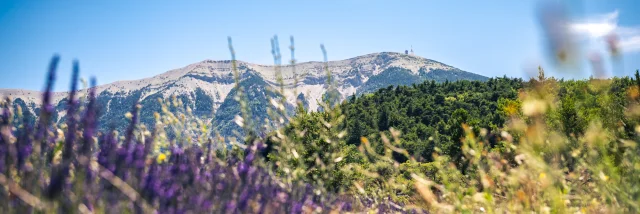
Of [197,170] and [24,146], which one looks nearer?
[24,146]

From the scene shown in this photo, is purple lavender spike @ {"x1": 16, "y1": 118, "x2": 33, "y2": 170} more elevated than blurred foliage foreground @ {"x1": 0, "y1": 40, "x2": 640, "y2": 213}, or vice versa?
purple lavender spike @ {"x1": 16, "y1": 118, "x2": 33, "y2": 170}

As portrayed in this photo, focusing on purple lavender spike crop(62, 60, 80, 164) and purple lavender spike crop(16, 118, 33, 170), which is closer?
purple lavender spike crop(62, 60, 80, 164)

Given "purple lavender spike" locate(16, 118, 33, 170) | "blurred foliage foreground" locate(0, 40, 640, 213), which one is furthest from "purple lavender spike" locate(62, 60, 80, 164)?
"purple lavender spike" locate(16, 118, 33, 170)

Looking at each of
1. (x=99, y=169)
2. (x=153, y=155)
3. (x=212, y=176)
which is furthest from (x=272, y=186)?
(x=99, y=169)

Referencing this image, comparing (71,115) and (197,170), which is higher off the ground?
(71,115)

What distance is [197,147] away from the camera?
3.00 meters

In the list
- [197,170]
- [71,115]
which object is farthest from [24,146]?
[197,170]

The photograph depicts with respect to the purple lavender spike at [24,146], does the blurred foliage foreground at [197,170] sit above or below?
below

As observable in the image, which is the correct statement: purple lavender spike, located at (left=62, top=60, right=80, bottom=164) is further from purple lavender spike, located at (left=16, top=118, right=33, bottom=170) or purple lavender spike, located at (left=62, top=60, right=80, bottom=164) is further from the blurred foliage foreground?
purple lavender spike, located at (left=16, top=118, right=33, bottom=170)

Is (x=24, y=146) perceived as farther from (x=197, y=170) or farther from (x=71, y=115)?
(x=197, y=170)

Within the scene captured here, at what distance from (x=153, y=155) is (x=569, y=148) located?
9.46 feet

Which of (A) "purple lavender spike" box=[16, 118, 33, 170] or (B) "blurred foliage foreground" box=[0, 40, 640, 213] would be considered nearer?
(B) "blurred foliage foreground" box=[0, 40, 640, 213]

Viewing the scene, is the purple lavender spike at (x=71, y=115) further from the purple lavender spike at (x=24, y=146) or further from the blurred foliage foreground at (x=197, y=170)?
the purple lavender spike at (x=24, y=146)

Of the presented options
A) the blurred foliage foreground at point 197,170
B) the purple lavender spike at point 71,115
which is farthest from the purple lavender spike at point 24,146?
the purple lavender spike at point 71,115
